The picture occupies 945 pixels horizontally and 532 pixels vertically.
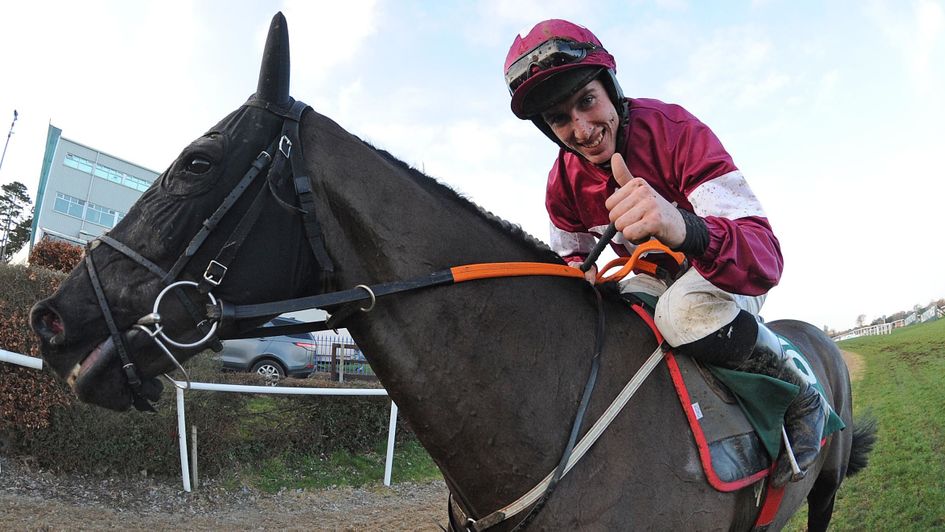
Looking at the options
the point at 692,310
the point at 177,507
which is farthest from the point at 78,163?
the point at 692,310

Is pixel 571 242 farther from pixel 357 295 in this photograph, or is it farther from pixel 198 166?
pixel 198 166

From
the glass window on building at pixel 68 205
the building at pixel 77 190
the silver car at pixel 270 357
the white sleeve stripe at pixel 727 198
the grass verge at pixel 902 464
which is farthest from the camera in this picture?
the glass window on building at pixel 68 205

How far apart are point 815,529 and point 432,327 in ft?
14.0

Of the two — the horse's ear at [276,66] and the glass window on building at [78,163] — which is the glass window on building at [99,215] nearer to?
the glass window on building at [78,163]

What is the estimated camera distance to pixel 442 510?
22.8 feet

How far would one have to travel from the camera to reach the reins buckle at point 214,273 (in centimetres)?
179

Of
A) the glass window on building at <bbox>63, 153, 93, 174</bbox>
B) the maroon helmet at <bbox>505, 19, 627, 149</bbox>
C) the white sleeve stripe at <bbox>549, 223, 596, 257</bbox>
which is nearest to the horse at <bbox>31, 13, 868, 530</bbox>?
the maroon helmet at <bbox>505, 19, 627, 149</bbox>

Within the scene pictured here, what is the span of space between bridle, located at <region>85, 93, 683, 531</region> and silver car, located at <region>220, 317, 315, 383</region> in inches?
421

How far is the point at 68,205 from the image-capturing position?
27.3m

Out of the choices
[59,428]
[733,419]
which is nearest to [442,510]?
[59,428]

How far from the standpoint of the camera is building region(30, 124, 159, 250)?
2672 cm

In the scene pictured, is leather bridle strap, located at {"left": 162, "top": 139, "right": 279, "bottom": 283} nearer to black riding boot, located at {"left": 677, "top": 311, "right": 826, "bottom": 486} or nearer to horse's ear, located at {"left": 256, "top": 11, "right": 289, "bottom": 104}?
horse's ear, located at {"left": 256, "top": 11, "right": 289, "bottom": 104}

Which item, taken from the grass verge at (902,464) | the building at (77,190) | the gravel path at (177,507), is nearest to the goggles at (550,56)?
the gravel path at (177,507)

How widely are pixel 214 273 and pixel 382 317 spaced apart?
55 cm
